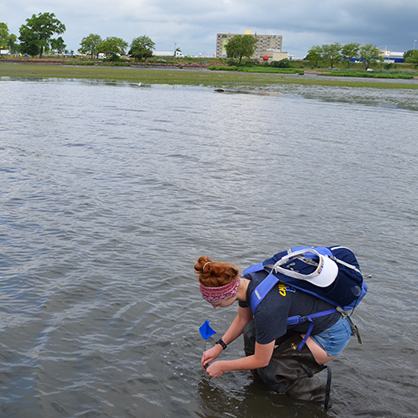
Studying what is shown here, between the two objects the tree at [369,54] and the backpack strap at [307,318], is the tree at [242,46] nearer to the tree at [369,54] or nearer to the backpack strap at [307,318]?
the tree at [369,54]

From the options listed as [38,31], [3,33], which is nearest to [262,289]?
[38,31]

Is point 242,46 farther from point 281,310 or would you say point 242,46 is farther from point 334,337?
point 281,310

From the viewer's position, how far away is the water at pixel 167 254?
384 cm

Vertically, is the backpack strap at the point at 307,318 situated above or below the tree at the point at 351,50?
below

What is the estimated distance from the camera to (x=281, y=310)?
10.6 feet

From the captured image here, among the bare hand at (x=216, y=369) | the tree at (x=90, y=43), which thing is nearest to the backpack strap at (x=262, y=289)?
the bare hand at (x=216, y=369)

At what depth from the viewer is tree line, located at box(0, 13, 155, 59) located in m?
126

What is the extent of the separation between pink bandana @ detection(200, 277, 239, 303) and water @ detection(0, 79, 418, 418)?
111cm

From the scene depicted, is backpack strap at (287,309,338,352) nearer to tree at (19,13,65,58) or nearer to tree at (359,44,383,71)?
tree at (19,13,65,58)

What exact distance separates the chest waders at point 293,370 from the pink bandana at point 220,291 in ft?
2.32

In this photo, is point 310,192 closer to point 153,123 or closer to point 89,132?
point 89,132

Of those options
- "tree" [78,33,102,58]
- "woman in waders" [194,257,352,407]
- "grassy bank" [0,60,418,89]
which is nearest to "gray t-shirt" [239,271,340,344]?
"woman in waders" [194,257,352,407]

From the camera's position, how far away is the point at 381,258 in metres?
6.77

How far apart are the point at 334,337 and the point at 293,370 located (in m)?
0.46
